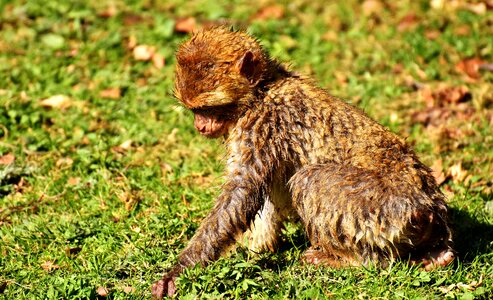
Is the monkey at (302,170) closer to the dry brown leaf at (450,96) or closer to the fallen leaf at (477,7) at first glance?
the dry brown leaf at (450,96)

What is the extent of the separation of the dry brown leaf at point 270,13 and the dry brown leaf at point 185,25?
815mm

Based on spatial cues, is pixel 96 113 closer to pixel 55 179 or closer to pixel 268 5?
pixel 55 179

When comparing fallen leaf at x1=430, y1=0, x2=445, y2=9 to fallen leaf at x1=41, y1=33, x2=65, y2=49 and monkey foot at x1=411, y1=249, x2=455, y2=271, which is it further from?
monkey foot at x1=411, y1=249, x2=455, y2=271

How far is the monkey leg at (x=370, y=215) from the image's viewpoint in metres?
5.15

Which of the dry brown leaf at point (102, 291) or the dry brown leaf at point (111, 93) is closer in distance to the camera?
the dry brown leaf at point (102, 291)

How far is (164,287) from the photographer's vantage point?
5.11 metres

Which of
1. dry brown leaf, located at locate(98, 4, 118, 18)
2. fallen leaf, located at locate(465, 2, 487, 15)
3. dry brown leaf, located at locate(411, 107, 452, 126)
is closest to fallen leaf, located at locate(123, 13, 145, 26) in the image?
dry brown leaf, located at locate(98, 4, 118, 18)

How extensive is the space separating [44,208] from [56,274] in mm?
1104

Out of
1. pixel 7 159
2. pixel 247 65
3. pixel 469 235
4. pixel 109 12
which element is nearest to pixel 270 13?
pixel 109 12

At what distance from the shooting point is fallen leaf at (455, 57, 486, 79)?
28.8 ft

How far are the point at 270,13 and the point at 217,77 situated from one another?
4.53 metres

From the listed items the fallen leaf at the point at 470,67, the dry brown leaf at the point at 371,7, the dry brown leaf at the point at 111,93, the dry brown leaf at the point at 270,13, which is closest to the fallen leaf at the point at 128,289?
the dry brown leaf at the point at 111,93

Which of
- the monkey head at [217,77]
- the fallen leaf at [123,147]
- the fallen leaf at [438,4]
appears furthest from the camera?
the fallen leaf at [438,4]

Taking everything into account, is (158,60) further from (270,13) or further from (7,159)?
(7,159)
